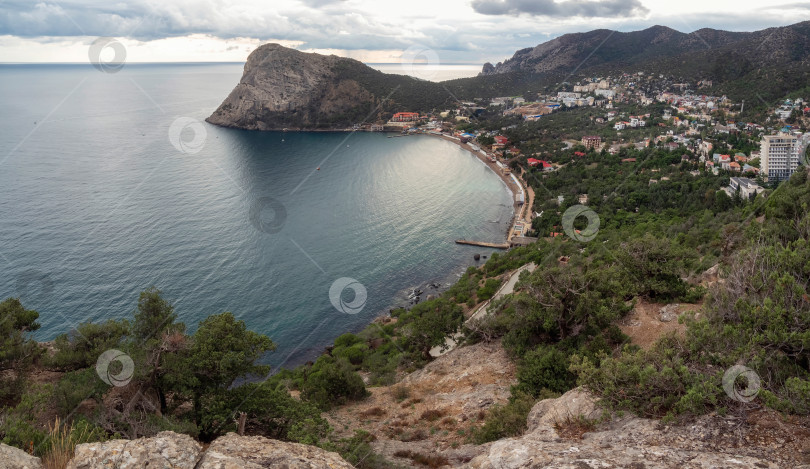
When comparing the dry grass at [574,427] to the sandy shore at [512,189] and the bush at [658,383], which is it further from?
the sandy shore at [512,189]

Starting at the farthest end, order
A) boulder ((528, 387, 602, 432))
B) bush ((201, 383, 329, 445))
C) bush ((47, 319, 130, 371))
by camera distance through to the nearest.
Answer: bush ((47, 319, 130, 371)) → bush ((201, 383, 329, 445)) → boulder ((528, 387, 602, 432))

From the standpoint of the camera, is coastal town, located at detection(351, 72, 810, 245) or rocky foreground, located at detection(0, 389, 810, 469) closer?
rocky foreground, located at detection(0, 389, 810, 469)

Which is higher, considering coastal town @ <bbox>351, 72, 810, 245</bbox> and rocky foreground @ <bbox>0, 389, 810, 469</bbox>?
coastal town @ <bbox>351, 72, 810, 245</bbox>

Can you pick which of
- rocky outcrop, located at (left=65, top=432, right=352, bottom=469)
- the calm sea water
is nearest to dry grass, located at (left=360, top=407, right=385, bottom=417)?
rocky outcrop, located at (left=65, top=432, right=352, bottom=469)

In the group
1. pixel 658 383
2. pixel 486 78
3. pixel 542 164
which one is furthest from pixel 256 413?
pixel 486 78

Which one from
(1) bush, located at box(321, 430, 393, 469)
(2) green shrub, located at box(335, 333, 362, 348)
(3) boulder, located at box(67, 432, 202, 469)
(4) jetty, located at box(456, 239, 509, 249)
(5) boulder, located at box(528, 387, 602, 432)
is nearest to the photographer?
(3) boulder, located at box(67, 432, 202, 469)

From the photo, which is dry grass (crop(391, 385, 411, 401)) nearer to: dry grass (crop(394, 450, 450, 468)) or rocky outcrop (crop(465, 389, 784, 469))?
dry grass (crop(394, 450, 450, 468))

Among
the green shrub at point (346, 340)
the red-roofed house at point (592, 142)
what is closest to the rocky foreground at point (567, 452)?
the green shrub at point (346, 340)
